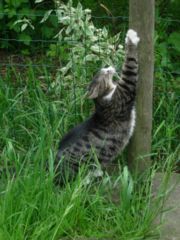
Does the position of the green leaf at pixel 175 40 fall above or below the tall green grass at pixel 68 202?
above

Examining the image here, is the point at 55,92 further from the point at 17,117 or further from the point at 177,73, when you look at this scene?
the point at 177,73

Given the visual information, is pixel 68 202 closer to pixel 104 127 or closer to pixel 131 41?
pixel 104 127

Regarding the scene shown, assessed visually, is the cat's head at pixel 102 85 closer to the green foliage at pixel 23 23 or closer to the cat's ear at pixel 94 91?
the cat's ear at pixel 94 91

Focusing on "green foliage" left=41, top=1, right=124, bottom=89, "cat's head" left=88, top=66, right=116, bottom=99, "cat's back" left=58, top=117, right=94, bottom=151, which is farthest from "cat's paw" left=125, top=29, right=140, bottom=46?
"green foliage" left=41, top=1, right=124, bottom=89

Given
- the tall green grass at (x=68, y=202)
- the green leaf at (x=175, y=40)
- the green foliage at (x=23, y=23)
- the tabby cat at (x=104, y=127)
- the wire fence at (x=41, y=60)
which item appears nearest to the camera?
the tall green grass at (x=68, y=202)

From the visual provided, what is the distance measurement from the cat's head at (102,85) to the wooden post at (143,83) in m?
0.25

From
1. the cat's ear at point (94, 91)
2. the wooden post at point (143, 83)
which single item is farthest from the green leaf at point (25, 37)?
the wooden post at point (143, 83)

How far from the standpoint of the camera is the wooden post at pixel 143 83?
14.2 feet

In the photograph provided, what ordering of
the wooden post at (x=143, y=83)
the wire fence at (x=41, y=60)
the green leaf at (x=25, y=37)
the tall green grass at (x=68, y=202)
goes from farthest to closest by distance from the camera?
the green leaf at (x=25, y=37) → the wire fence at (x=41, y=60) → the wooden post at (x=143, y=83) → the tall green grass at (x=68, y=202)

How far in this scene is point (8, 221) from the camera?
403 cm

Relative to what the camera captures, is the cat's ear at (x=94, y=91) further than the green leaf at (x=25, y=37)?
No

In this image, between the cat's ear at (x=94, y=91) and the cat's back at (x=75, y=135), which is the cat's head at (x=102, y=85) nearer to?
the cat's ear at (x=94, y=91)

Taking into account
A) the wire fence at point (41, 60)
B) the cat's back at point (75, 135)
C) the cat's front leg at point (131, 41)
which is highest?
the cat's front leg at point (131, 41)

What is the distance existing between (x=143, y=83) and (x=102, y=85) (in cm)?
31
